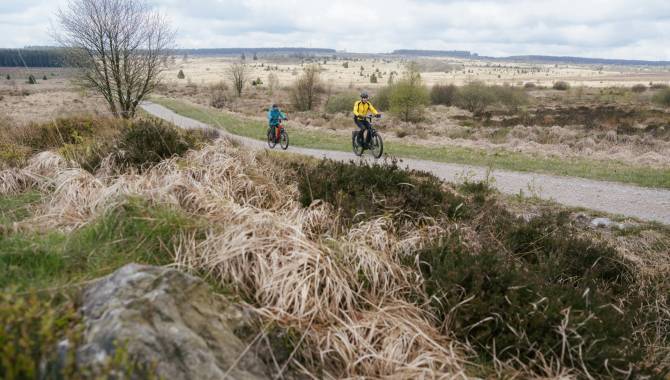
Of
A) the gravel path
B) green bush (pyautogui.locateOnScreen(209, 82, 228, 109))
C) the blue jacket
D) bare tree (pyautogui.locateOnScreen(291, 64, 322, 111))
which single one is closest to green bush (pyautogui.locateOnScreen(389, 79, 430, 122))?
bare tree (pyautogui.locateOnScreen(291, 64, 322, 111))

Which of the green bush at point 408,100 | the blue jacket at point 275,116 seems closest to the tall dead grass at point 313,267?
the blue jacket at point 275,116

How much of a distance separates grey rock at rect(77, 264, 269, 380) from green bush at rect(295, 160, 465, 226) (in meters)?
2.41

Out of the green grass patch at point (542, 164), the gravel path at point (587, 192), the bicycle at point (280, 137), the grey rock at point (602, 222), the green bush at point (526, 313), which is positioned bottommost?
the green grass patch at point (542, 164)

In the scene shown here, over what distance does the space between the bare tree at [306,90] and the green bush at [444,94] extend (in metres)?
13.8

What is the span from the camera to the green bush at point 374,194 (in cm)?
543

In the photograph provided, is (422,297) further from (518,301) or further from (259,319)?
(259,319)

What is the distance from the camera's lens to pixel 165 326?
7.63ft

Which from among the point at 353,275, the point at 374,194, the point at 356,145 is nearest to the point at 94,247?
the point at 353,275

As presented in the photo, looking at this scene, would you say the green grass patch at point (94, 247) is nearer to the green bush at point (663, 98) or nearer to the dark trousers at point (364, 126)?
the dark trousers at point (364, 126)

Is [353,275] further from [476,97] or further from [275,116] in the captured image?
[476,97]

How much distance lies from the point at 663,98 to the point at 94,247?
57339 mm

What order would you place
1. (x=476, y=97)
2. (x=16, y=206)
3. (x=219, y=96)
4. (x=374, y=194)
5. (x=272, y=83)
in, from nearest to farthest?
(x=16, y=206) → (x=374, y=194) → (x=476, y=97) → (x=219, y=96) → (x=272, y=83)

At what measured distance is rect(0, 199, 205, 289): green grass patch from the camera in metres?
2.97

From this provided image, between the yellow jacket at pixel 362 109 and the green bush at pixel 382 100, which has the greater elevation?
the yellow jacket at pixel 362 109
